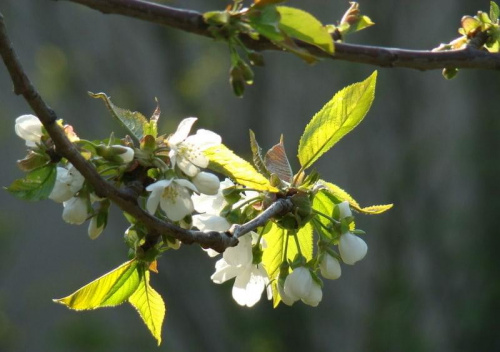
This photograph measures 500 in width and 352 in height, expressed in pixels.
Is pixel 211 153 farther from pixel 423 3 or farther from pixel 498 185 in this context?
pixel 423 3

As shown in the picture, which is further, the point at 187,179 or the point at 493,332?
the point at 493,332

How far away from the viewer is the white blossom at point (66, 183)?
71cm

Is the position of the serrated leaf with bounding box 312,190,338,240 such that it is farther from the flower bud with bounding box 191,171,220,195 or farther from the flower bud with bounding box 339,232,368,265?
the flower bud with bounding box 191,171,220,195

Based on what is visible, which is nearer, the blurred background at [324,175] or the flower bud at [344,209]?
the flower bud at [344,209]

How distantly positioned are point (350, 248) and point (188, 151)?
0.21 metres

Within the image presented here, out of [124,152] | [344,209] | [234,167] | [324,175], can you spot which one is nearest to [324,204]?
[344,209]

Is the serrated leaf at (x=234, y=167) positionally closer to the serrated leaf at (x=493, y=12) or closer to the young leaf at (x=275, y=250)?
the young leaf at (x=275, y=250)

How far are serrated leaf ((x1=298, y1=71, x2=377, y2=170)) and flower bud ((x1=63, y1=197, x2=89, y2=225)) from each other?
0.27 m

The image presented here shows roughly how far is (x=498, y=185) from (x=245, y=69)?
136 inches

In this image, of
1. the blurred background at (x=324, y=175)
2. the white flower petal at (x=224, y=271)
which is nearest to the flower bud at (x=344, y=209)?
the white flower petal at (x=224, y=271)

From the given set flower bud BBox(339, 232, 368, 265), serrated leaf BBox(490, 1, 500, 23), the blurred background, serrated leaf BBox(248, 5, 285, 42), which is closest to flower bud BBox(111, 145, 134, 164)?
serrated leaf BBox(248, 5, 285, 42)

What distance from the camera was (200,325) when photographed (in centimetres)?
400

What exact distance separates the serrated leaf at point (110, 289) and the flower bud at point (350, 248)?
0.21 m

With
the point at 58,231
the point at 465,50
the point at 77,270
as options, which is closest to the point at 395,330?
the point at 77,270
